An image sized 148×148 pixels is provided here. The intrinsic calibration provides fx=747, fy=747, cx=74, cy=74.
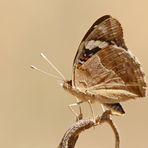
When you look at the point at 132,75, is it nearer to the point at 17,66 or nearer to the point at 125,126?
the point at 125,126

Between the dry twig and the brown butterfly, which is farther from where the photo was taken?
the brown butterfly

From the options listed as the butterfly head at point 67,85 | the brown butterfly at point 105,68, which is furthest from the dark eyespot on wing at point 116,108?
the butterfly head at point 67,85

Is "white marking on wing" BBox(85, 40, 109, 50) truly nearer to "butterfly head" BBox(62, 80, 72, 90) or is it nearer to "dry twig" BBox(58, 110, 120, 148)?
"butterfly head" BBox(62, 80, 72, 90)

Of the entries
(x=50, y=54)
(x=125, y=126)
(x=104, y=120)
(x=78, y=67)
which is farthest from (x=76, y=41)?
(x=104, y=120)

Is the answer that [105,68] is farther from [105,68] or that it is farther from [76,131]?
[76,131]

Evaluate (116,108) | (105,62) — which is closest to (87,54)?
(105,62)

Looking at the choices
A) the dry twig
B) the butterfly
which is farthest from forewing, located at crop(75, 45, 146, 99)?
the dry twig

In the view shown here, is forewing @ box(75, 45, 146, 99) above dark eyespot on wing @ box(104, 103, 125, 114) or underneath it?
above

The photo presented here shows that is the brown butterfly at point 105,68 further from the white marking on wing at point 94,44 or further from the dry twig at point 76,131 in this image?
the dry twig at point 76,131
